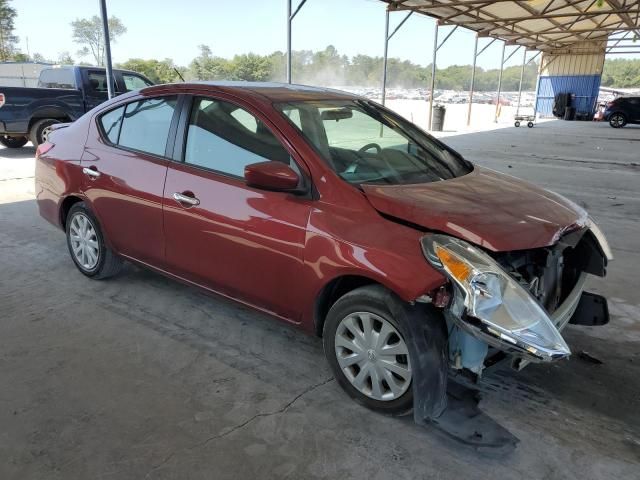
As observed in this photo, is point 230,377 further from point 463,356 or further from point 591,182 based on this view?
point 591,182

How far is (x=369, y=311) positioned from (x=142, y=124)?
221 cm

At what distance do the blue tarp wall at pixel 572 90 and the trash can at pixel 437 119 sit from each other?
15.1 meters

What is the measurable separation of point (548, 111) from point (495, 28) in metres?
12.1

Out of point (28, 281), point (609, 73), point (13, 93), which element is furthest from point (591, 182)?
point (609, 73)

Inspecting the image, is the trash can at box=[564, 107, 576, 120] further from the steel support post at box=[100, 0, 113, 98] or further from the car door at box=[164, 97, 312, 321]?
the car door at box=[164, 97, 312, 321]

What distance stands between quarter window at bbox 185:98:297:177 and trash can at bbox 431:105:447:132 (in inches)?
674

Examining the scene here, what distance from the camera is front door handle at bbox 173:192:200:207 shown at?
3.10 meters

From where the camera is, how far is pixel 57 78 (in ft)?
36.7

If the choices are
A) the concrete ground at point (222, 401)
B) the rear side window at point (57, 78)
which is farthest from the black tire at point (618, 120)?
the concrete ground at point (222, 401)

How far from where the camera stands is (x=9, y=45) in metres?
61.4

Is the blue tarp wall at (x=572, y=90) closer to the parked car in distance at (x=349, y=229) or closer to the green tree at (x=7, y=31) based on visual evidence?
the parked car in distance at (x=349, y=229)

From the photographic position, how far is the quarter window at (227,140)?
9.59 feet

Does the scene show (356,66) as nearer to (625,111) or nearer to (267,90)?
(625,111)

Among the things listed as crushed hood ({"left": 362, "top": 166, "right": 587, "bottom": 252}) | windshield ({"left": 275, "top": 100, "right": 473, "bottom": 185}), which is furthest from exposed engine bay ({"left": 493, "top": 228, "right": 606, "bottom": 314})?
windshield ({"left": 275, "top": 100, "right": 473, "bottom": 185})
